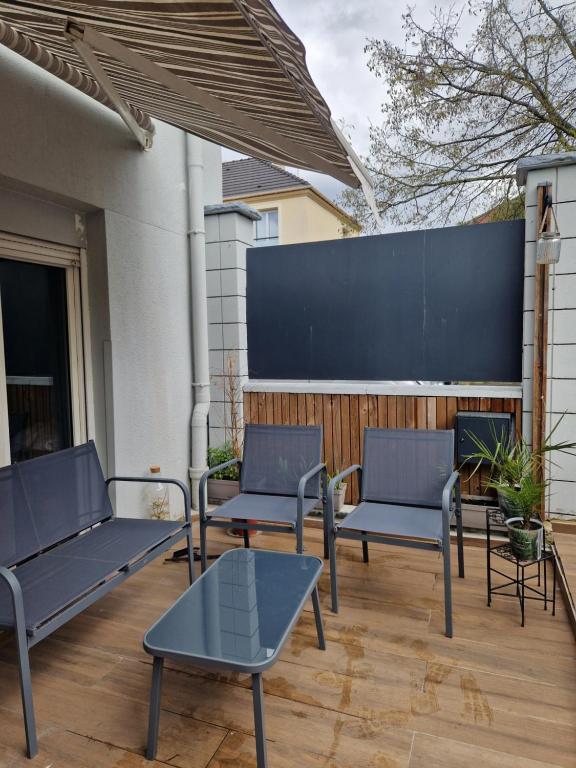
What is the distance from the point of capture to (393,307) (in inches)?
203

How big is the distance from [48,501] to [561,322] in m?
4.20

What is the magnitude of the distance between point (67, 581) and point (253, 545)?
2116 mm

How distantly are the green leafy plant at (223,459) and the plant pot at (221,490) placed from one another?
0.05 metres

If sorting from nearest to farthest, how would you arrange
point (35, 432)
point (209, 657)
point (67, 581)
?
point (209, 657), point (67, 581), point (35, 432)

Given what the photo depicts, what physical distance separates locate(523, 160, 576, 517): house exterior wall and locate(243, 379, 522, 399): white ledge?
1.25 ft

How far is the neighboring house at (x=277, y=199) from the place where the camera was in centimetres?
1616

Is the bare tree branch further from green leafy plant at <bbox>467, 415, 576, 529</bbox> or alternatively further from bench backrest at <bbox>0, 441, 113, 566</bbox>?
bench backrest at <bbox>0, 441, 113, 566</bbox>

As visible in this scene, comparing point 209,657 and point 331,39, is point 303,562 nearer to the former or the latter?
point 209,657

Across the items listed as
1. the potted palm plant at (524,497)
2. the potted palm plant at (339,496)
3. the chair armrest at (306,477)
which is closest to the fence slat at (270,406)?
the potted palm plant at (339,496)

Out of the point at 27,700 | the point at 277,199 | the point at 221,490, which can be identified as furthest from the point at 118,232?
the point at 277,199

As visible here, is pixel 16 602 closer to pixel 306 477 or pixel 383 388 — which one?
pixel 306 477

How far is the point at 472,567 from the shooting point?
4.07 metres

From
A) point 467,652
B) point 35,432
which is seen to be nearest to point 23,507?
point 35,432

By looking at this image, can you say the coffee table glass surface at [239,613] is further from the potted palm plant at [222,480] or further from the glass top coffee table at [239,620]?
the potted palm plant at [222,480]
